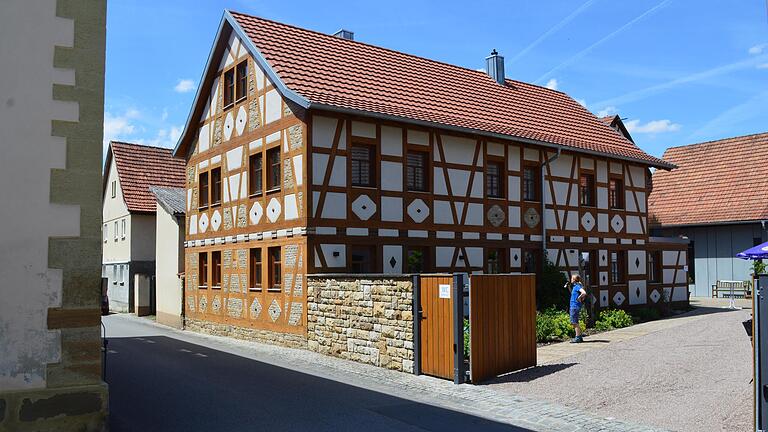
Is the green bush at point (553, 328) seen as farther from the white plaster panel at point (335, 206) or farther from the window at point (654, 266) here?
the window at point (654, 266)

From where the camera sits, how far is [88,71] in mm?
7441

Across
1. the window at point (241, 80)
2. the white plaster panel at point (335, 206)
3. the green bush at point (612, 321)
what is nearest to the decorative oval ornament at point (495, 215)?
the green bush at point (612, 321)

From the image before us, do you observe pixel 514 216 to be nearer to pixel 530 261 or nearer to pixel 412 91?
pixel 530 261

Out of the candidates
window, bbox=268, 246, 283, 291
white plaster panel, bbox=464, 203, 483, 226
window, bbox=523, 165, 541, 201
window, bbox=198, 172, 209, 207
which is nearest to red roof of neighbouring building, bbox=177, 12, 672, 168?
window, bbox=523, 165, 541, 201

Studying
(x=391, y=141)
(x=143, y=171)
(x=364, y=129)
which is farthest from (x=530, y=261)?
(x=143, y=171)

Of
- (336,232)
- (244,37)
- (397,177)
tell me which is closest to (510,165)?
(397,177)

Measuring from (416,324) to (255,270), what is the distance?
7862 millimetres

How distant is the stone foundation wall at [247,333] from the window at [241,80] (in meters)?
6.34

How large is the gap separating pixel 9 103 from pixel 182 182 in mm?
30040

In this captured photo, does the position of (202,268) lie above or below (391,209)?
below

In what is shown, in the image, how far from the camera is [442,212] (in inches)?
742

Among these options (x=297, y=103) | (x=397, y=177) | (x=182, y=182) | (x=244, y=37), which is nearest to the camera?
(x=297, y=103)

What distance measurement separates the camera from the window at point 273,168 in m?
18.3

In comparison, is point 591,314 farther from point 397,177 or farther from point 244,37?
point 244,37
